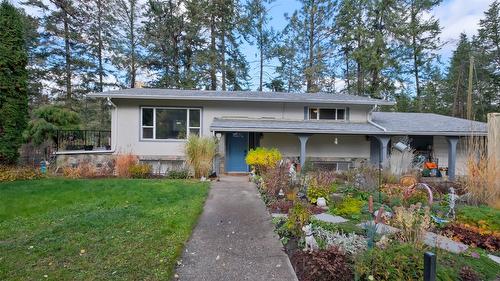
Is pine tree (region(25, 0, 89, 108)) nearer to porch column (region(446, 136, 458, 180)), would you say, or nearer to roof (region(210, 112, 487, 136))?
roof (region(210, 112, 487, 136))

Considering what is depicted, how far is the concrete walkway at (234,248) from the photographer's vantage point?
9.91 feet

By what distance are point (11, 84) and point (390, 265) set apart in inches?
487

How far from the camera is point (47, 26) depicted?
19297 millimetres

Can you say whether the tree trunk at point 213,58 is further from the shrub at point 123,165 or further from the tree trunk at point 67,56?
the shrub at point 123,165

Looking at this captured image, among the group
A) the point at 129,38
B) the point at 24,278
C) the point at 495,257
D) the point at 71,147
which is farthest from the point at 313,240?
the point at 129,38

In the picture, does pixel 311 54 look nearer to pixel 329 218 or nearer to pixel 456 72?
pixel 456 72

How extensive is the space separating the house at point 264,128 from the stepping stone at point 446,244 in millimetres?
6780

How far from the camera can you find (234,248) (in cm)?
371

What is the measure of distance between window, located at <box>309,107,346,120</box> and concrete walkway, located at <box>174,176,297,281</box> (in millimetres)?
7816

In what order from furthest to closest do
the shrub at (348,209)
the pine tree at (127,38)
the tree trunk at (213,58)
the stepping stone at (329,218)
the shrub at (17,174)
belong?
1. the pine tree at (127,38)
2. the tree trunk at (213,58)
3. the shrub at (17,174)
4. the shrub at (348,209)
5. the stepping stone at (329,218)

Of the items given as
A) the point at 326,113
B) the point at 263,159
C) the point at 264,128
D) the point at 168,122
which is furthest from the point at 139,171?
the point at 326,113

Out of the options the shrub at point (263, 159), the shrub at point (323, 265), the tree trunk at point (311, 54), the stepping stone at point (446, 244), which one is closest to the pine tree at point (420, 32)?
the tree trunk at point (311, 54)

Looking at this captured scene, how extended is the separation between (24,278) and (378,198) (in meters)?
6.45

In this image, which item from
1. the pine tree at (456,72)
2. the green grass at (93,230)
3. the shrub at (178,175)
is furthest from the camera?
the pine tree at (456,72)
